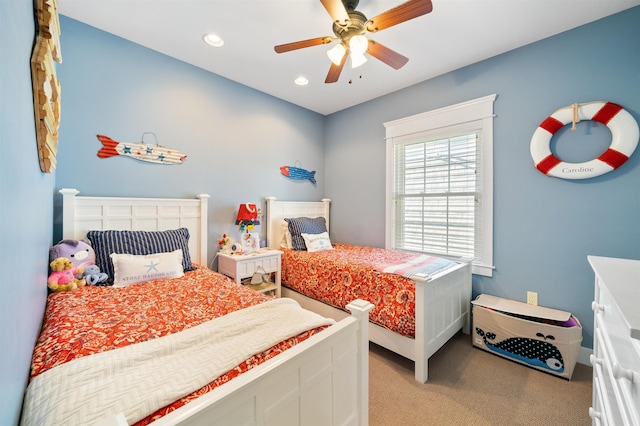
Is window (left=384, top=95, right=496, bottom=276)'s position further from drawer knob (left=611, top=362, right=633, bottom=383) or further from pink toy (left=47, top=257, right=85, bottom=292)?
pink toy (left=47, top=257, right=85, bottom=292)

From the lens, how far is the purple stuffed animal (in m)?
1.74

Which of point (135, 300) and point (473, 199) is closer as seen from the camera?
point (135, 300)

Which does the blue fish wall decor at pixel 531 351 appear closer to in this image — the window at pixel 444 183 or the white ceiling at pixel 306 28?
the window at pixel 444 183

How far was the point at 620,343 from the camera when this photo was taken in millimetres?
783

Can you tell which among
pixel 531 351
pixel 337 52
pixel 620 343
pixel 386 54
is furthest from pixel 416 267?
pixel 337 52

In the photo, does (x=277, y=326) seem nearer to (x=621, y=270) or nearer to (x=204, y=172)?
(x=621, y=270)

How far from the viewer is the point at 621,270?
3.24ft

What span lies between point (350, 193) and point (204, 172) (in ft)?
6.45

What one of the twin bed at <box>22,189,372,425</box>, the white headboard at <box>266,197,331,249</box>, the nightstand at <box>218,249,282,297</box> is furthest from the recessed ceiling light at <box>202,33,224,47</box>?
the twin bed at <box>22,189,372,425</box>

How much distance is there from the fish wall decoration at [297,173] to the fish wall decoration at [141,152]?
1.28 m

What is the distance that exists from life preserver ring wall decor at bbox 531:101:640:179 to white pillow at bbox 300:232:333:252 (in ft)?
7.33

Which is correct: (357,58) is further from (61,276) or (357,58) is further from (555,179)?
(61,276)

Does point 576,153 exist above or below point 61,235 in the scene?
above

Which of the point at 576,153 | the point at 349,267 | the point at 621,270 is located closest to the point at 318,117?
the point at 349,267
